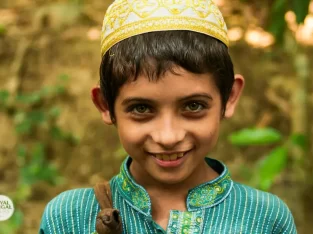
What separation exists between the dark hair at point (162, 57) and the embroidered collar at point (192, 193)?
0.81ft

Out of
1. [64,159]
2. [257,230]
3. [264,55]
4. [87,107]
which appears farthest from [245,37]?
[257,230]

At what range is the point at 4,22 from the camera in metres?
5.04

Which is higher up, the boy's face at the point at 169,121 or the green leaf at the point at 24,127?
the boy's face at the point at 169,121

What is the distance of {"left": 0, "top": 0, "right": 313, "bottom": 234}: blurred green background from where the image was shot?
13.8ft

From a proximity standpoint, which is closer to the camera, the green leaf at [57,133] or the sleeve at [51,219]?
the sleeve at [51,219]

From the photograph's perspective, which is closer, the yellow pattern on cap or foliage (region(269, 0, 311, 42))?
the yellow pattern on cap

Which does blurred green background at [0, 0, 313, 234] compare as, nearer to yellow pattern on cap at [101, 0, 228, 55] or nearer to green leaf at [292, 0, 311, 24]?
green leaf at [292, 0, 311, 24]

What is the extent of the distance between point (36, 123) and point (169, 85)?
3170 mm

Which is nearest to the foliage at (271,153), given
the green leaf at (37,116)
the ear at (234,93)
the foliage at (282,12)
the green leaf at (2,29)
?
the foliage at (282,12)

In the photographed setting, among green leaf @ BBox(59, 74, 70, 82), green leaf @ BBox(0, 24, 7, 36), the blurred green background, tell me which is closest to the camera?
the blurred green background

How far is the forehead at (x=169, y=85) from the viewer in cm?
164

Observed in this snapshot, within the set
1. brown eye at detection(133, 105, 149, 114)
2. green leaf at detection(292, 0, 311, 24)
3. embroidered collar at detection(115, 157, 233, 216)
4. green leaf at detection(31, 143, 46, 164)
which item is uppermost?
green leaf at detection(292, 0, 311, 24)

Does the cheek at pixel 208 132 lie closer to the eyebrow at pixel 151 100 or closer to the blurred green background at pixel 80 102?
the eyebrow at pixel 151 100

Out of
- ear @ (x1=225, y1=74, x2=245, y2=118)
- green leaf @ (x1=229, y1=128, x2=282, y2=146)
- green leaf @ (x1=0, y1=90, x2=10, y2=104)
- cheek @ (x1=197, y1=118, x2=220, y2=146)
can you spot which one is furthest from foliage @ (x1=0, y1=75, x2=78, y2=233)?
Answer: cheek @ (x1=197, y1=118, x2=220, y2=146)
